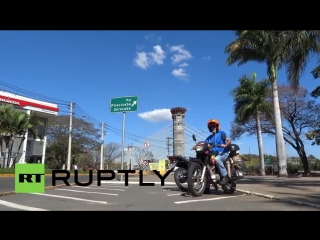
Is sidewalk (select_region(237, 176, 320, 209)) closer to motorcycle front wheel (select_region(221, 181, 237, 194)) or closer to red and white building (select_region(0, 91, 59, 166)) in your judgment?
motorcycle front wheel (select_region(221, 181, 237, 194))

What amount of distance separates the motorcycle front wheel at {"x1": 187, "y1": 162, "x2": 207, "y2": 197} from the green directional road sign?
9.78 meters

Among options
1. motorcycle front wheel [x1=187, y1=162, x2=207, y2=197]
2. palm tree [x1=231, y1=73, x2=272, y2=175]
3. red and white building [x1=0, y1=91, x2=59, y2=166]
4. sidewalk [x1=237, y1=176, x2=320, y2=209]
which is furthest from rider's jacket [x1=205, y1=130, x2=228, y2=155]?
red and white building [x1=0, y1=91, x2=59, y2=166]

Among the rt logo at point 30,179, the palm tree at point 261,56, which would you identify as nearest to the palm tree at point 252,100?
the palm tree at point 261,56

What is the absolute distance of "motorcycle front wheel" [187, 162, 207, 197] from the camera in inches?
253

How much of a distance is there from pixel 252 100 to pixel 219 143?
24.0 metres

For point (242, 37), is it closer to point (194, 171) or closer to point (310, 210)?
point (194, 171)

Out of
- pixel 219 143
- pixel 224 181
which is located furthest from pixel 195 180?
pixel 219 143

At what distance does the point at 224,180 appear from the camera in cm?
705

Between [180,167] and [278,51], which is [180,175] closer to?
[180,167]
